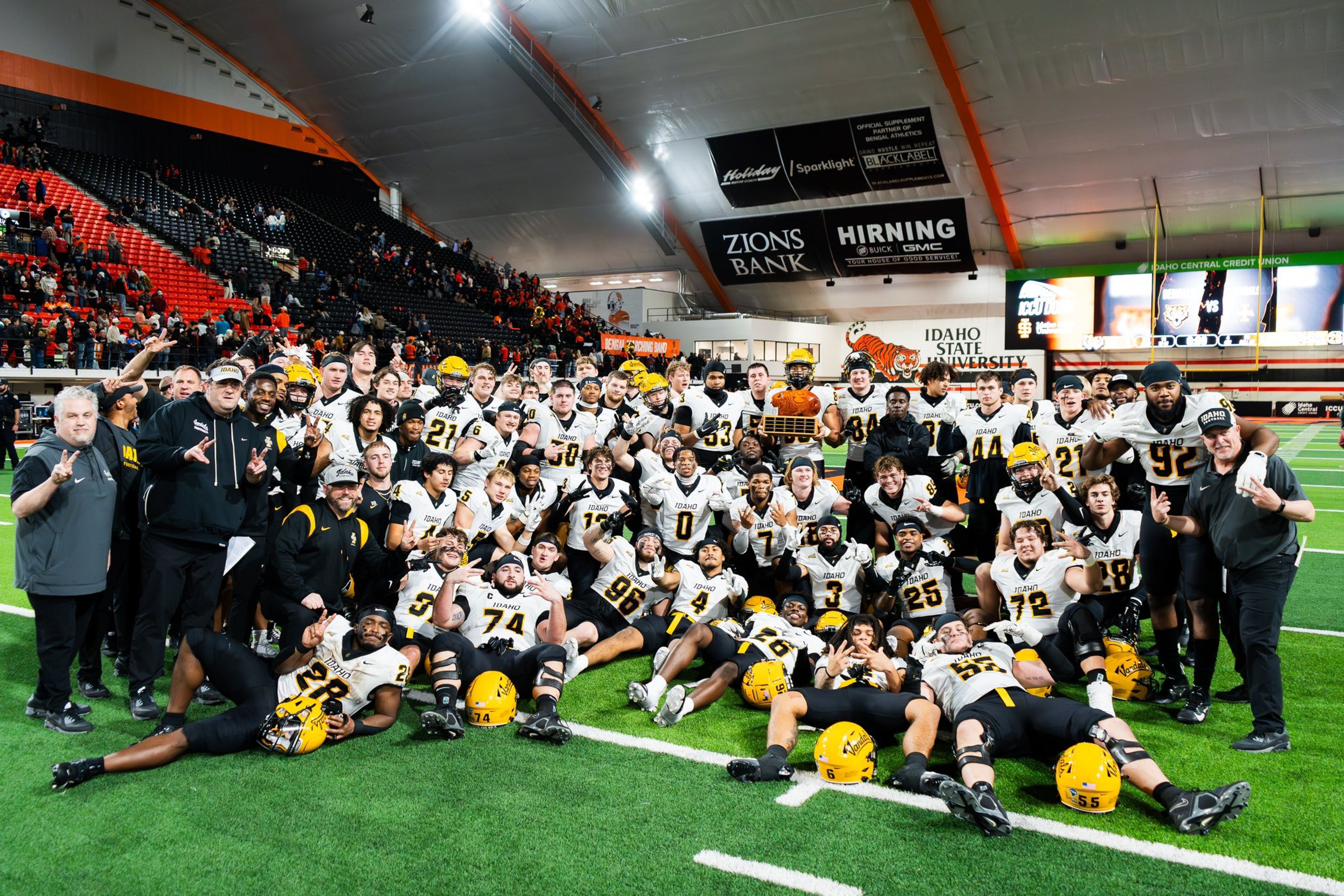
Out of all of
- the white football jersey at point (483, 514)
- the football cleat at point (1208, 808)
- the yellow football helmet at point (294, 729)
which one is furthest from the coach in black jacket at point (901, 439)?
the yellow football helmet at point (294, 729)

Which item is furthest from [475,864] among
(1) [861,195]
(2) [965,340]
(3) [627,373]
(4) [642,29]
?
(2) [965,340]

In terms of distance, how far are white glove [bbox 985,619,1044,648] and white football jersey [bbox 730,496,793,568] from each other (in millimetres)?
1939

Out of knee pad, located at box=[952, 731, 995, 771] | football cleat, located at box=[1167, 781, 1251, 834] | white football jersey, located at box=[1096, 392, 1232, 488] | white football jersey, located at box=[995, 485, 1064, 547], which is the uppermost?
white football jersey, located at box=[1096, 392, 1232, 488]

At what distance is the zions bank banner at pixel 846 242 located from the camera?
105 ft

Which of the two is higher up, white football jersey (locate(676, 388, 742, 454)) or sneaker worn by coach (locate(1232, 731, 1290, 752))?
white football jersey (locate(676, 388, 742, 454))

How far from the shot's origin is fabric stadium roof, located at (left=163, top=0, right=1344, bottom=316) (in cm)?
2273

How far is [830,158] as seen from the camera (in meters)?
29.7

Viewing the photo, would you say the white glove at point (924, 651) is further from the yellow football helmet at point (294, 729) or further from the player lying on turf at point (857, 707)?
the yellow football helmet at point (294, 729)

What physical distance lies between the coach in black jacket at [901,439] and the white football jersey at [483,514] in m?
3.37

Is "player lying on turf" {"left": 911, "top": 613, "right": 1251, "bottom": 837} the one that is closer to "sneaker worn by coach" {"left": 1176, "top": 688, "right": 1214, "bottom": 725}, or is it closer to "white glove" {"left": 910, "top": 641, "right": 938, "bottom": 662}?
"white glove" {"left": 910, "top": 641, "right": 938, "bottom": 662}

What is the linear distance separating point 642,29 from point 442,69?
8.15m

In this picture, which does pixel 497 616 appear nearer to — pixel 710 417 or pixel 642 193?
pixel 710 417

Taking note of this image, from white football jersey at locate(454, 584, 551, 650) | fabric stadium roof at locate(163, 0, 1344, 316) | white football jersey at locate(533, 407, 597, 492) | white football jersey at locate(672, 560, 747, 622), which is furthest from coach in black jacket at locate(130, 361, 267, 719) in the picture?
fabric stadium roof at locate(163, 0, 1344, 316)

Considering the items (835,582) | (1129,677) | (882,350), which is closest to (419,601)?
(835,582)
